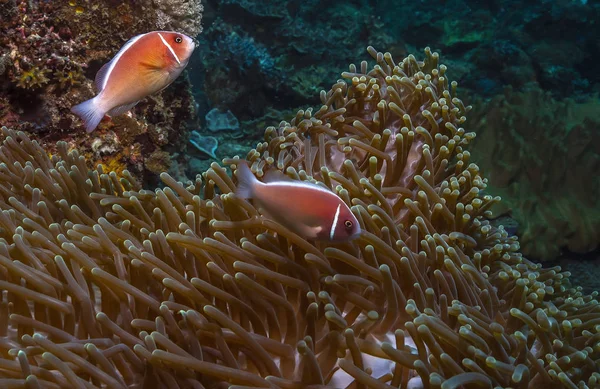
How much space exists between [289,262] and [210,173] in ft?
2.35

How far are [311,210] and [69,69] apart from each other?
306 cm

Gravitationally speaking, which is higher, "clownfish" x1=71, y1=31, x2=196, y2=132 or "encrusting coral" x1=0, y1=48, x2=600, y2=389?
"clownfish" x1=71, y1=31, x2=196, y2=132

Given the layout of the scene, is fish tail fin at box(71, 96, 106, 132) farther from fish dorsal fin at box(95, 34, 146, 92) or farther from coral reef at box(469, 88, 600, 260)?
coral reef at box(469, 88, 600, 260)

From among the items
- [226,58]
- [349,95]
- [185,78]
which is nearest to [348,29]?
[226,58]

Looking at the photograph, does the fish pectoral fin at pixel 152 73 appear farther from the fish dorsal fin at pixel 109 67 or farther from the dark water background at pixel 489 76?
the dark water background at pixel 489 76

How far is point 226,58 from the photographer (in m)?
9.45

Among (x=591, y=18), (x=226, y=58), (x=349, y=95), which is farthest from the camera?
(x=591, y=18)

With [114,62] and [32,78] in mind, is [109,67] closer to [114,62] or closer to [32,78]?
[114,62]

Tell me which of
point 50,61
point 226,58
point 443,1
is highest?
point 443,1

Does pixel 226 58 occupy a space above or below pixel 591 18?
below

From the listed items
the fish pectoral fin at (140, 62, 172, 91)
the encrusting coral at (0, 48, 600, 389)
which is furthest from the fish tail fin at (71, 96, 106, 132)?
the encrusting coral at (0, 48, 600, 389)

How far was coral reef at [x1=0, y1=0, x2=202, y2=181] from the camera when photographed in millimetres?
3723

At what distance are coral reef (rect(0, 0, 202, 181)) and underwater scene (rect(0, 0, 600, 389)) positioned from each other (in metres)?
0.02

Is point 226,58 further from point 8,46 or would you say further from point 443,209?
point 443,209
